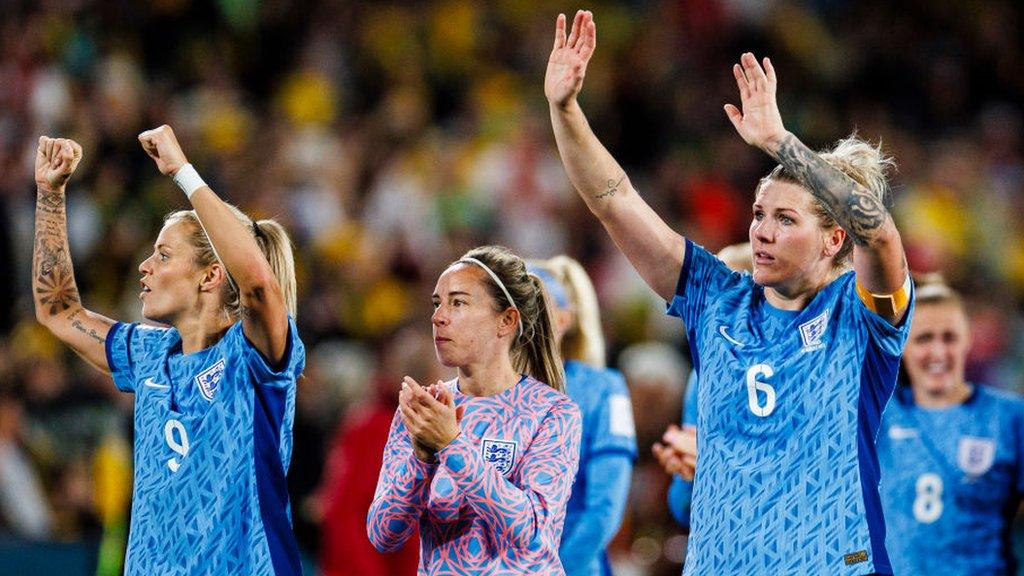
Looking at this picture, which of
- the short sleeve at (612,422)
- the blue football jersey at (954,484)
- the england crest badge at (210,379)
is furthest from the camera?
the blue football jersey at (954,484)

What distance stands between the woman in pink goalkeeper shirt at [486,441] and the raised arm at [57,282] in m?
1.26

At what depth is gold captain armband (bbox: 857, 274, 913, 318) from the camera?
398cm

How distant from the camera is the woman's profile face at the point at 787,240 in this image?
417cm

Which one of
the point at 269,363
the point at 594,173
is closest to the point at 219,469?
the point at 269,363

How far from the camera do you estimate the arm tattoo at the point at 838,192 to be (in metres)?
3.89

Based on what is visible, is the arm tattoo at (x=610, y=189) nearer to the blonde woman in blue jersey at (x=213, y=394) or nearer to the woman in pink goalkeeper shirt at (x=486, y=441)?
the woman in pink goalkeeper shirt at (x=486, y=441)

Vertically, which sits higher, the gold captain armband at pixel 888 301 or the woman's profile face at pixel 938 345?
the woman's profile face at pixel 938 345

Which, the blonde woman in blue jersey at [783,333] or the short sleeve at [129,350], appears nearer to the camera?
the blonde woman in blue jersey at [783,333]

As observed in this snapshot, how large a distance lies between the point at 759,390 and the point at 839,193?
60 centimetres

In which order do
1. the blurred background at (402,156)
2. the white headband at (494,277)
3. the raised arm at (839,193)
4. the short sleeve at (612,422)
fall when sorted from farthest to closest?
1. the blurred background at (402,156)
2. the short sleeve at (612,422)
3. the white headband at (494,277)
4. the raised arm at (839,193)

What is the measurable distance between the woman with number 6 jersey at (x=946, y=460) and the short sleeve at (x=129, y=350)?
2981mm

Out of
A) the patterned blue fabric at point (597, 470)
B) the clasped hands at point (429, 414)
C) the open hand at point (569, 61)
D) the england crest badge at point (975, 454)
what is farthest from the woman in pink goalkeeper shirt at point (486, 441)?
the england crest badge at point (975, 454)

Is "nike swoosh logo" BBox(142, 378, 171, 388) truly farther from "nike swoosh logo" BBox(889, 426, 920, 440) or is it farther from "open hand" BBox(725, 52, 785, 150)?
"nike swoosh logo" BBox(889, 426, 920, 440)

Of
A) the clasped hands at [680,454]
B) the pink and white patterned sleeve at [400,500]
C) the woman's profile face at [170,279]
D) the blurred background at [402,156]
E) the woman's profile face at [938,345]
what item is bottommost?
the pink and white patterned sleeve at [400,500]
